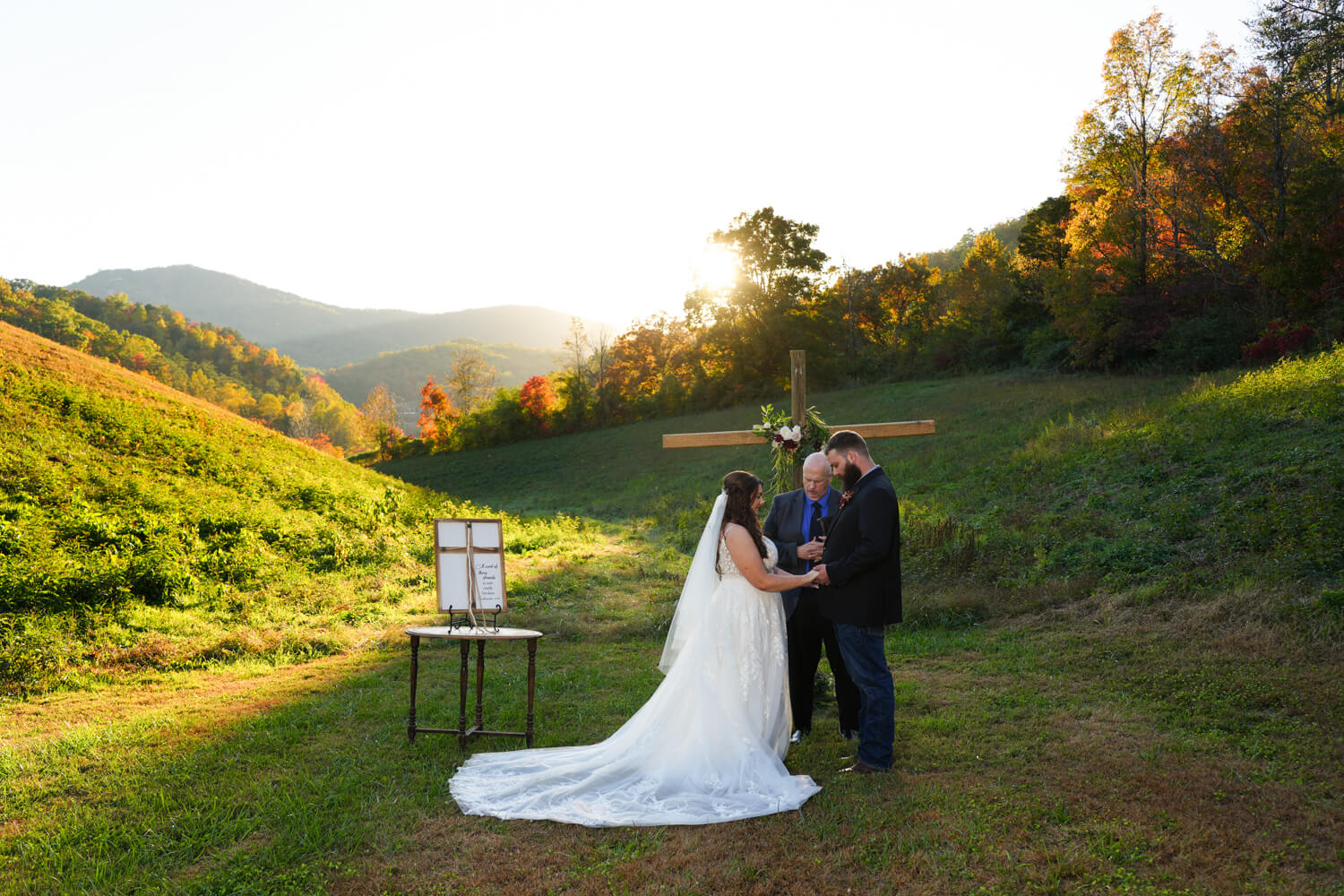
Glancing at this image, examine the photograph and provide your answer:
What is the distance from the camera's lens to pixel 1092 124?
28703mm

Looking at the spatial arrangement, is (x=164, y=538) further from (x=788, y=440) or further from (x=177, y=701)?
(x=788, y=440)

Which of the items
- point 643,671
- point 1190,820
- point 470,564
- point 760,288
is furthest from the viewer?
point 760,288

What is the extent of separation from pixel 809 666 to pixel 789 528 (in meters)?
1.12

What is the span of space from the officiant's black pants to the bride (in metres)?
0.71

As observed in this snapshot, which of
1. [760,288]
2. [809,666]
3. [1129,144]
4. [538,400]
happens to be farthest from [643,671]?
[538,400]

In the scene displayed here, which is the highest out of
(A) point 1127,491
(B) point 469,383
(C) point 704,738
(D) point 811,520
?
(B) point 469,383

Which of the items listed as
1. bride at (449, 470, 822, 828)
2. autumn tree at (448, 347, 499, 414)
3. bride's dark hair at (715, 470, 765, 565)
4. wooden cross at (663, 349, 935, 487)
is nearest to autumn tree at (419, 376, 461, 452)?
autumn tree at (448, 347, 499, 414)

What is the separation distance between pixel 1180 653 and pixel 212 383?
92.6 metres

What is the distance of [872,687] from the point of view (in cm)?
568

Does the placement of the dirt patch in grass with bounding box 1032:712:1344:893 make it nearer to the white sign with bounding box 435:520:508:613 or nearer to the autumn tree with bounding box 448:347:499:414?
the white sign with bounding box 435:520:508:613

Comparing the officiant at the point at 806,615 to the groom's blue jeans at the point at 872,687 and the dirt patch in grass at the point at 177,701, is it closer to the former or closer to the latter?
the groom's blue jeans at the point at 872,687

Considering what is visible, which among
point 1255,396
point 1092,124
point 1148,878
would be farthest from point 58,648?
point 1092,124

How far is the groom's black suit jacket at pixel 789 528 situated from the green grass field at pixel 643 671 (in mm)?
1162

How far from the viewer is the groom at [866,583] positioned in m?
5.61
